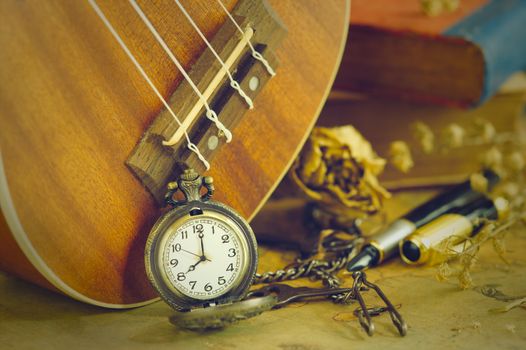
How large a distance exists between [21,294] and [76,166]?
33cm

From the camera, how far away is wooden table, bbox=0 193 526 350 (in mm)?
1056

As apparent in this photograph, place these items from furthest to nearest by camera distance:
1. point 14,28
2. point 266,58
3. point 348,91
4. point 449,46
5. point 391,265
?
Answer: 1. point 348,91
2. point 449,46
3. point 391,265
4. point 266,58
5. point 14,28

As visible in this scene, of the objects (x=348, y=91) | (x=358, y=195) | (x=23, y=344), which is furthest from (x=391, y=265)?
(x=23, y=344)

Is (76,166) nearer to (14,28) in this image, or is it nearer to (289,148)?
(14,28)

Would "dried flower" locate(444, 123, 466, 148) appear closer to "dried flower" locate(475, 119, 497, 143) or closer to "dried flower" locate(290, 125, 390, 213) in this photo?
"dried flower" locate(475, 119, 497, 143)

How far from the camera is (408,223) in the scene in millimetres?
1365

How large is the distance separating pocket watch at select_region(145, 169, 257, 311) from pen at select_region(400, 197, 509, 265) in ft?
1.18

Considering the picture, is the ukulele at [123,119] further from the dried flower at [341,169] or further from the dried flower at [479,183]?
the dried flower at [479,183]

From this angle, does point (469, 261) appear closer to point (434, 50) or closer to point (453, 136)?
point (453, 136)

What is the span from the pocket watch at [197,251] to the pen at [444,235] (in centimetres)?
36

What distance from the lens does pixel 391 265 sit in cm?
134

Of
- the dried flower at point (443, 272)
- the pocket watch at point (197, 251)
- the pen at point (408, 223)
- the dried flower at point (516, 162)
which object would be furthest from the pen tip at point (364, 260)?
the dried flower at point (516, 162)

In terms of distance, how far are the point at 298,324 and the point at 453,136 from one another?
2.21ft

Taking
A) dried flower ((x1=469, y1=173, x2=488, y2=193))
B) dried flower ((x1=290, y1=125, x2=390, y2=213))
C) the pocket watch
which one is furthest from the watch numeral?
dried flower ((x1=469, y1=173, x2=488, y2=193))
